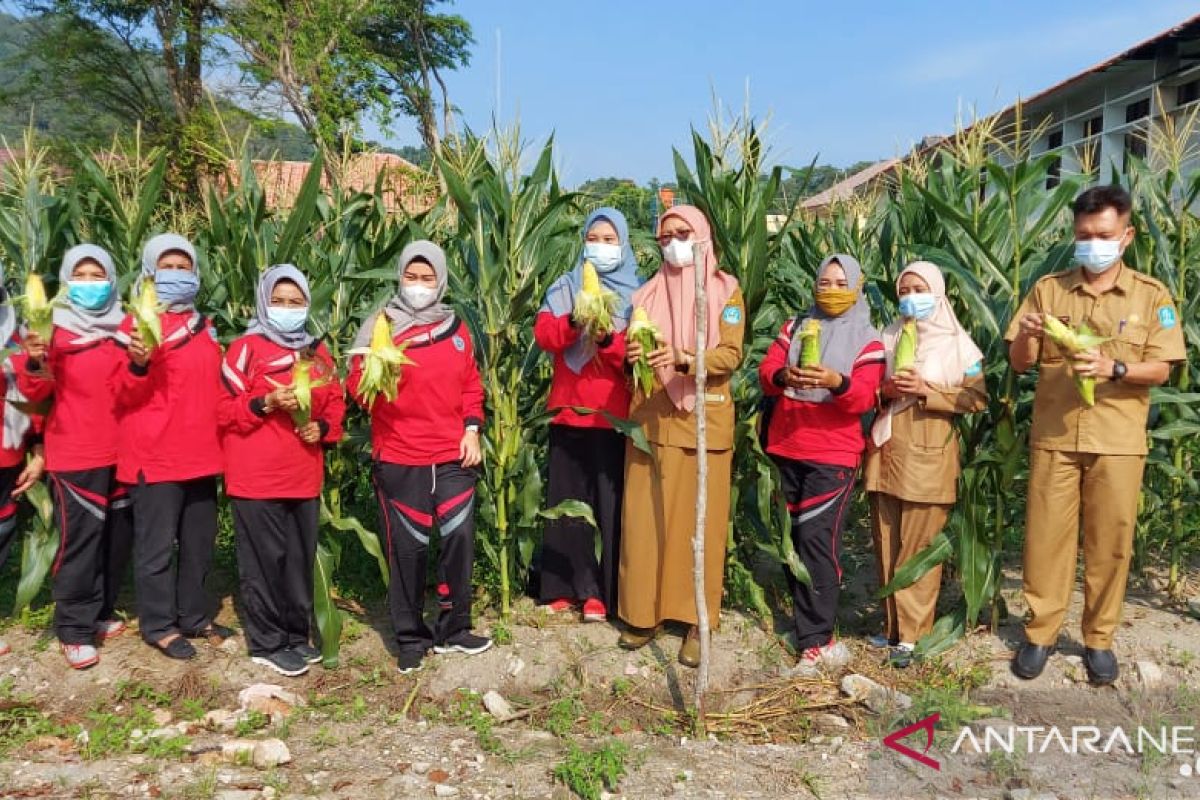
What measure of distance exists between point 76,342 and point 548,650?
8.57 ft

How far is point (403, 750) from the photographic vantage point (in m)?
3.35

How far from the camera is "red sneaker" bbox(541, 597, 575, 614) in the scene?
14.7 feet

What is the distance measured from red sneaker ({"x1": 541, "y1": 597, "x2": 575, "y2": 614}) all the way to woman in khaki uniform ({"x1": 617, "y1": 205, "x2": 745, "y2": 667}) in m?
0.41

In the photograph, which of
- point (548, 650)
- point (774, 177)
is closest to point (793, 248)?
point (774, 177)

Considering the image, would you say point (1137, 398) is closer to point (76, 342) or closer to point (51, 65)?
point (76, 342)

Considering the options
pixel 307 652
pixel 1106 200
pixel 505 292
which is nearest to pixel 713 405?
pixel 505 292

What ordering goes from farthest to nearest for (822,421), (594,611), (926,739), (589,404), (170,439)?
1. (594,611)
2. (589,404)
3. (822,421)
4. (170,439)
5. (926,739)

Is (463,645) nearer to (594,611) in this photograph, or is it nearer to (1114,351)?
(594,611)

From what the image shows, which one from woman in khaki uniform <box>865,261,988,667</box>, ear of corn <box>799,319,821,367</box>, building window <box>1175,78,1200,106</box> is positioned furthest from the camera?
building window <box>1175,78,1200,106</box>

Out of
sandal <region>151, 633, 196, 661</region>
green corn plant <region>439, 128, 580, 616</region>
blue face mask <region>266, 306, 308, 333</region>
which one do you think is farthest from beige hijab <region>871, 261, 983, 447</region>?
sandal <region>151, 633, 196, 661</region>

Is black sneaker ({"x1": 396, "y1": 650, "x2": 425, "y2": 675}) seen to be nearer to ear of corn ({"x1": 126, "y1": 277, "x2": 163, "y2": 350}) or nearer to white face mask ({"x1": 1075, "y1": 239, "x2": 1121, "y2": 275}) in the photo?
ear of corn ({"x1": 126, "y1": 277, "x2": 163, "y2": 350})

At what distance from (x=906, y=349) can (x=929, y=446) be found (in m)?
0.48

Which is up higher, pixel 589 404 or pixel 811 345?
pixel 811 345

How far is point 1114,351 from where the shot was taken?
11.6ft
